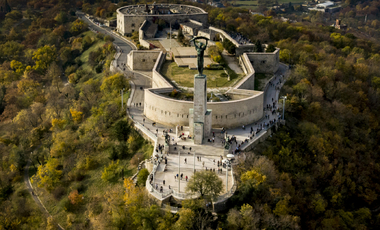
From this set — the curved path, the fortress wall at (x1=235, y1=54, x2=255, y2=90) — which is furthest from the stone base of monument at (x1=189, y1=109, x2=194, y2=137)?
the curved path

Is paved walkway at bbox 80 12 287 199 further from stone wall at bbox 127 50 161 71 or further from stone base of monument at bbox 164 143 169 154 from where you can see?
stone wall at bbox 127 50 161 71

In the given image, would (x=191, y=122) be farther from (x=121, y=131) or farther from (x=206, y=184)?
(x=206, y=184)

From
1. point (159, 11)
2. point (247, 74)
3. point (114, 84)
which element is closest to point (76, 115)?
point (114, 84)

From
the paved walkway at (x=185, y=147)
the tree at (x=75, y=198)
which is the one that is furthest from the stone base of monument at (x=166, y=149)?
the tree at (x=75, y=198)

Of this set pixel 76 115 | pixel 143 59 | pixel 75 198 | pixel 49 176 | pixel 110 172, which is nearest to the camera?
pixel 75 198

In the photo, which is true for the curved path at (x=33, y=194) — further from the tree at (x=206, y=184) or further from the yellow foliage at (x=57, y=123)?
the tree at (x=206, y=184)

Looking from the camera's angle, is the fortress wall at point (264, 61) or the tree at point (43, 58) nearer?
the fortress wall at point (264, 61)
